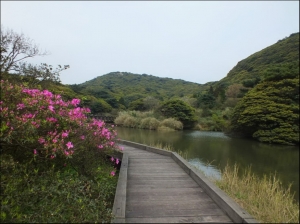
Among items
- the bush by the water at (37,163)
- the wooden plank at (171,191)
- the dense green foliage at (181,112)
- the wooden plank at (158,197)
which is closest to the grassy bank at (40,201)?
the bush by the water at (37,163)

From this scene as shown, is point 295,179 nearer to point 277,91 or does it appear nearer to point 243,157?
point 243,157

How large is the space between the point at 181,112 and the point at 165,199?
23.0m

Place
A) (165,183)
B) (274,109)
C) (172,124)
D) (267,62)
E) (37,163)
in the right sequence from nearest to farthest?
(37,163) → (165,183) → (274,109) → (172,124) → (267,62)

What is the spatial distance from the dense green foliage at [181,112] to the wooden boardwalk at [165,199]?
21.2 meters

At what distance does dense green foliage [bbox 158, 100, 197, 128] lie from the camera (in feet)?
84.4

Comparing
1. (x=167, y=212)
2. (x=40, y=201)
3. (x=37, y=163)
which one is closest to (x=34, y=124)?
(x=37, y=163)

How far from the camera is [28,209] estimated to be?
7.32ft

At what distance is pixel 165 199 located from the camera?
9.71 ft

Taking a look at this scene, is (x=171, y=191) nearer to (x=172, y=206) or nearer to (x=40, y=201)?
(x=172, y=206)

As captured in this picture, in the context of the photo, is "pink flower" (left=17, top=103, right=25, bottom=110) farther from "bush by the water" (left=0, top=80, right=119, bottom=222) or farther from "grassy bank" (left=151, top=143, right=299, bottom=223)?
"grassy bank" (left=151, top=143, right=299, bottom=223)

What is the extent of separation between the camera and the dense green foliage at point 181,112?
25.7 metres

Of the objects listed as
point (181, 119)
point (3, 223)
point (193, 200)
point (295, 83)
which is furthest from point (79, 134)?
point (181, 119)

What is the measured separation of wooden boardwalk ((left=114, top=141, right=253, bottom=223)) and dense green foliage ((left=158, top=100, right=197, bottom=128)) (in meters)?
21.2

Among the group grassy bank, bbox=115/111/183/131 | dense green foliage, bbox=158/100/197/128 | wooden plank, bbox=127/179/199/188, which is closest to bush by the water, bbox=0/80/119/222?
wooden plank, bbox=127/179/199/188
